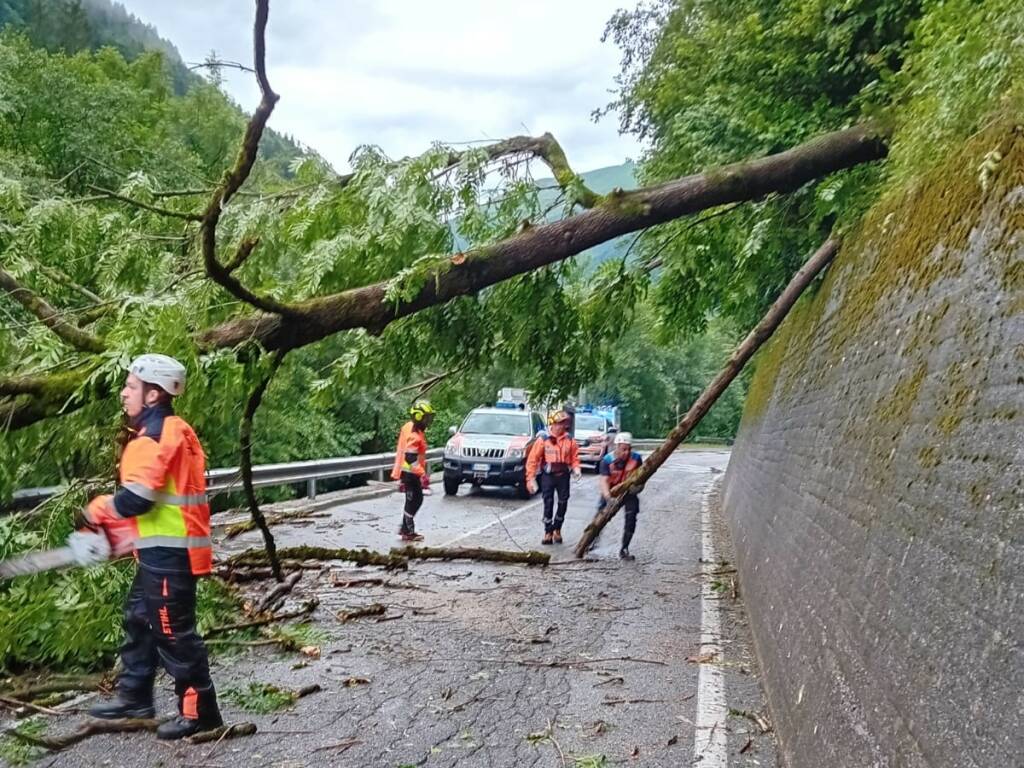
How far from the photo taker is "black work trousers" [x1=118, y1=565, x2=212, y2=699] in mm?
4234

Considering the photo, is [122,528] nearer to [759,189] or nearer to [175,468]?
[175,468]

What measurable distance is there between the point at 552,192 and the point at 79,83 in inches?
1014

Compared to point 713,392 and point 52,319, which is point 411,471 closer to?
point 713,392

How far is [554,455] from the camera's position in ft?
41.0

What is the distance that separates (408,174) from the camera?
7645 millimetres

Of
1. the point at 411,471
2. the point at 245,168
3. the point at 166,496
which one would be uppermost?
the point at 245,168

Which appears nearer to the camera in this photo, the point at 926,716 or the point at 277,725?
the point at 926,716

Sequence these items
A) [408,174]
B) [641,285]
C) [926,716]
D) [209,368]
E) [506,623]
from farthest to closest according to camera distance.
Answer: [641,285]
[408,174]
[506,623]
[209,368]
[926,716]

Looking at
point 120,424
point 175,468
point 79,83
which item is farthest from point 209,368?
point 79,83

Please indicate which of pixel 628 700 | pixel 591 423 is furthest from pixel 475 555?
pixel 591 423

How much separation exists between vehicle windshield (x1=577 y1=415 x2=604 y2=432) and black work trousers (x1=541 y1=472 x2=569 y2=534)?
18404 mm

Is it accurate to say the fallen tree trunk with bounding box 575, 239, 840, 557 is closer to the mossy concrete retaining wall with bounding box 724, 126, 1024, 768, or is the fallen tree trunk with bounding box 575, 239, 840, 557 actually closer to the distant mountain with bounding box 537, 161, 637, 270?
the distant mountain with bounding box 537, 161, 637, 270

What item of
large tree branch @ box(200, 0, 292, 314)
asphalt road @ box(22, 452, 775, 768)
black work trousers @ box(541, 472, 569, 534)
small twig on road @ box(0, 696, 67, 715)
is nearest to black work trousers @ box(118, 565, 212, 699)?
asphalt road @ box(22, 452, 775, 768)

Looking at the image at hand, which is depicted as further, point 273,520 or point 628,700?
point 273,520
